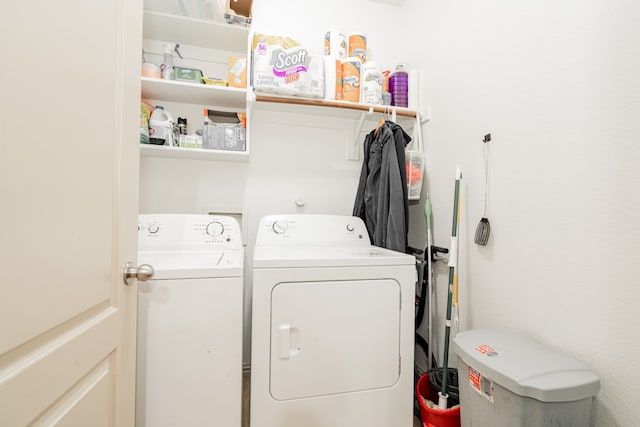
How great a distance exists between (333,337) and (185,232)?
3.24 ft

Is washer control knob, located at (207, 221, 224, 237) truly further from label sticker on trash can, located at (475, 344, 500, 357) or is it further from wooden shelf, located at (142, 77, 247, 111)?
label sticker on trash can, located at (475, 344, 500, 357)

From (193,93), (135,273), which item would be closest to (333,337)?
(135,273)

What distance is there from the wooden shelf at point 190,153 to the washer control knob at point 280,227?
1.61 feet

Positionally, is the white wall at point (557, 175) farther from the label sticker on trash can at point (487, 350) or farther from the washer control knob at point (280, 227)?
the washer control knob at point (280, 227)

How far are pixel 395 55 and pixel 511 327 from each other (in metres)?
2.15

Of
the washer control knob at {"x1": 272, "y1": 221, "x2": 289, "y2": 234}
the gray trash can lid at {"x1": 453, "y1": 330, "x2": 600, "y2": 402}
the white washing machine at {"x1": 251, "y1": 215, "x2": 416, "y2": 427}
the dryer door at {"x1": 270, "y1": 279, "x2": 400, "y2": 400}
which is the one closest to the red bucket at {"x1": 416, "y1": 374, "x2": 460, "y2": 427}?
the white washing machine at {"x1": 251, "y1": 215, "x2": 416, "y2": 427}

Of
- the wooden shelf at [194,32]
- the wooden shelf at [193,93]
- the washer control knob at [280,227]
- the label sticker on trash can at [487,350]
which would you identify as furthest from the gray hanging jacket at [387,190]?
the wooden shelf at [194,32]

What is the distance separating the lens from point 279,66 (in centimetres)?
167

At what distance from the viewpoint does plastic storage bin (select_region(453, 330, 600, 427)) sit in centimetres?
80

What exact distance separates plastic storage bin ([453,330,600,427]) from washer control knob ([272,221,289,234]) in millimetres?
1080

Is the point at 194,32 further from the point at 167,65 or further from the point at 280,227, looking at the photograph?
the point at 280,227

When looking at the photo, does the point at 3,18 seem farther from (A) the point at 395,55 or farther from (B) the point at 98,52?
(A) the point at 395,55

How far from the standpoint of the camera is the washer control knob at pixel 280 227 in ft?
5.64

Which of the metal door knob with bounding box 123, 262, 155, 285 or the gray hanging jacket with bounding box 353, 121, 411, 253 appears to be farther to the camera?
the gray hanging jacket with bounding box 353, 121, 411, 253
